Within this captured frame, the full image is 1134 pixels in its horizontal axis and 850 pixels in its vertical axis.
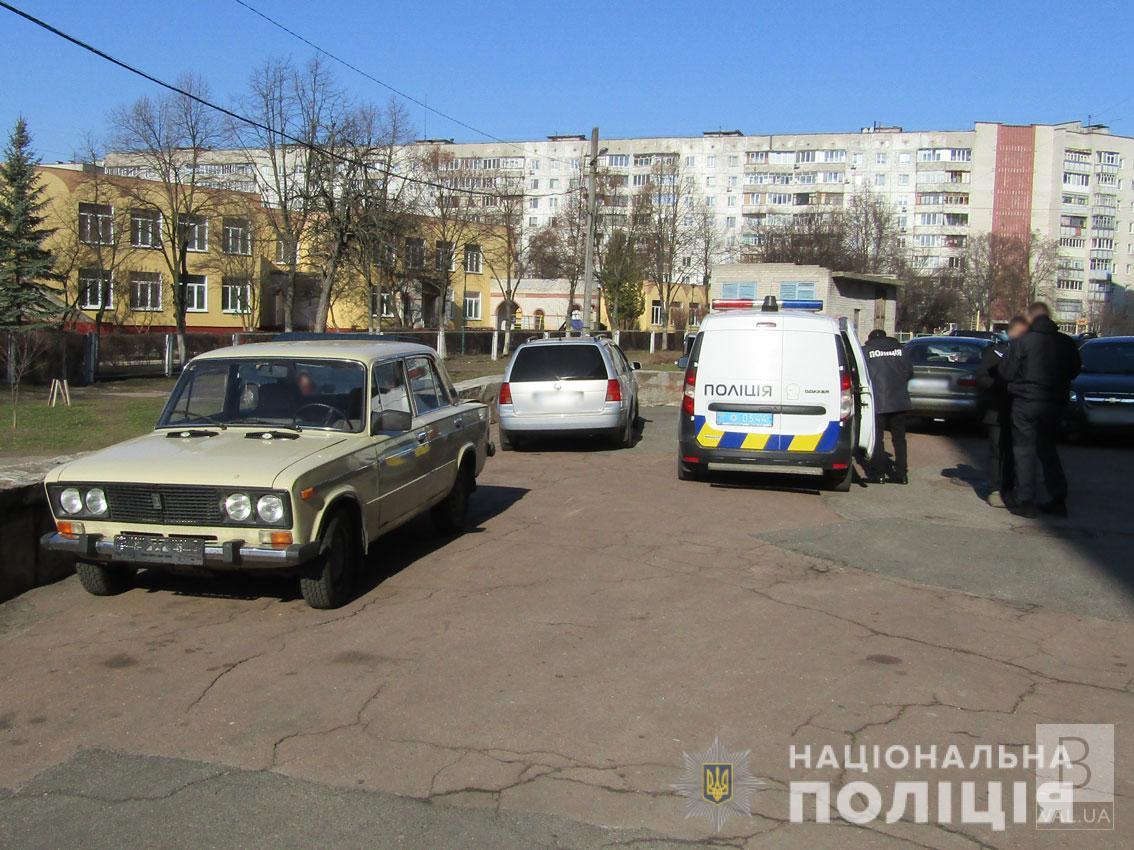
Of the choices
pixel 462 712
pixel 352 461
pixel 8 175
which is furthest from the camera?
pixel 8 175

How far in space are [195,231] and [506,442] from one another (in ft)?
129

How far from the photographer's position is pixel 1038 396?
9.82 meters

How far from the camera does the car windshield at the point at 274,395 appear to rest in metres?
7.21

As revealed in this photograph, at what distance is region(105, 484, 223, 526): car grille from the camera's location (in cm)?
Result: 608

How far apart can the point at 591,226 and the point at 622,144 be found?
70372 millimetres

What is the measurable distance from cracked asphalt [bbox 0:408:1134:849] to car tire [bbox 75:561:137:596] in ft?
0.43

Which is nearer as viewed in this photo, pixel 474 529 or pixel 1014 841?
pixel 1014 841

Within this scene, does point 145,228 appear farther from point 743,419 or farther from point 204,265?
point 743,419

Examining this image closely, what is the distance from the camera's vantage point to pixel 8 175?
37.7 meters

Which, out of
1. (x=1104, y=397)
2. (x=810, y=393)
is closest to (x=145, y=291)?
(x=1104, y=397)

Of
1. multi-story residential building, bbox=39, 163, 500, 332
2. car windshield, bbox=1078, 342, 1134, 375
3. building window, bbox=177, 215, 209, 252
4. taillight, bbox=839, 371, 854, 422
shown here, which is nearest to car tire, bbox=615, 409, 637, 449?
taillight, bbox=839, 371, 854, 422

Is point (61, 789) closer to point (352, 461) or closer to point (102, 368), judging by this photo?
point (352, 461)

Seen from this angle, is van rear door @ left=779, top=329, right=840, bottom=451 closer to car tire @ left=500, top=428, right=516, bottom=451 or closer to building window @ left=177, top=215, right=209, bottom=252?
car tire @ left=500, top=428, right=516, bottom=451

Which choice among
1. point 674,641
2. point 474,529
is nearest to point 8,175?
point 474,529
